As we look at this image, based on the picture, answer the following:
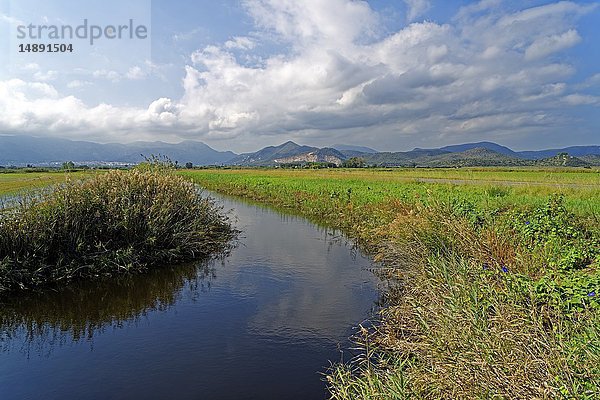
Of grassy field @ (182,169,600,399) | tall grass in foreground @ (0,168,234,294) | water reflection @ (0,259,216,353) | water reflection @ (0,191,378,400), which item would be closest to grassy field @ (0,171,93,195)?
tall grass in foreground @ (0,168,234,294)

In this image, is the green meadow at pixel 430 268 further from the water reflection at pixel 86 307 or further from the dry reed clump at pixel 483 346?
the water reflection at pixel 86 307

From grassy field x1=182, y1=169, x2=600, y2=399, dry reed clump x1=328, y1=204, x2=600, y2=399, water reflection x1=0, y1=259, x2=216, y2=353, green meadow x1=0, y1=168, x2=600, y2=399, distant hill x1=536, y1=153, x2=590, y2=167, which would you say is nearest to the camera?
dry reed clump x1=328, y1=204, x2=600, y2=399

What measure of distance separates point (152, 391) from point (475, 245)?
671 centimetres

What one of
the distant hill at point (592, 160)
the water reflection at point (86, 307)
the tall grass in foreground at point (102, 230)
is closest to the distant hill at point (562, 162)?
the distant hill at point (592, 160)

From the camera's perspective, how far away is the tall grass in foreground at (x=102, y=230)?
Result: 9914 millimetres

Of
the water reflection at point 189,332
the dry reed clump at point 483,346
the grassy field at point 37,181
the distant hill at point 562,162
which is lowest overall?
the water reflection at point 189,332

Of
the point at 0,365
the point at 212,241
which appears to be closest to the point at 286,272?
the point at 212,241

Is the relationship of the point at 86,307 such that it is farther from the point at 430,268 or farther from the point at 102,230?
the point at 430,268

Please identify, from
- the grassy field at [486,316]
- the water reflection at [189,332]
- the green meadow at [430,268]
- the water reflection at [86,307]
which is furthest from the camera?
the water reflection at [86,307]

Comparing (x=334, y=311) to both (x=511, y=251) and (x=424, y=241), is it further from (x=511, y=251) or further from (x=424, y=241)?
(x=511, y=251)

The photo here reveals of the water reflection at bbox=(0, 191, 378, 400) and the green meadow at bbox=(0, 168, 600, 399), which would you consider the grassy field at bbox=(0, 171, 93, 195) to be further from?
the water reflection at bbox=(0, 191, 378, 400)

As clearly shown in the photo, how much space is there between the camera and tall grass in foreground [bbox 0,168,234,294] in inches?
390

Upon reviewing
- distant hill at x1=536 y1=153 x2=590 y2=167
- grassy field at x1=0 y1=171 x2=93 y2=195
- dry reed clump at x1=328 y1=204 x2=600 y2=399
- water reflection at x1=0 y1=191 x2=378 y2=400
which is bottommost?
water reflection at x1=0 y1=191 x2=378 y2=400

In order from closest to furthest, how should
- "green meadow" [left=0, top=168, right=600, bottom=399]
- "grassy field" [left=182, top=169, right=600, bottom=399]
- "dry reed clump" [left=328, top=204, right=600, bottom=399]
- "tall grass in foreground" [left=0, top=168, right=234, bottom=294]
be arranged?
1. "dry reed clump" [left=328, top=204, right=600, bottom=399]
2. "grassy field" [left=182, top=169, right=600, bottom=399]
3. "green meadow" [left=0, top=168, right=600, bottom=399]
4. "tall grass in foreground" [left=0, top=168, right=234, bottom=294]
